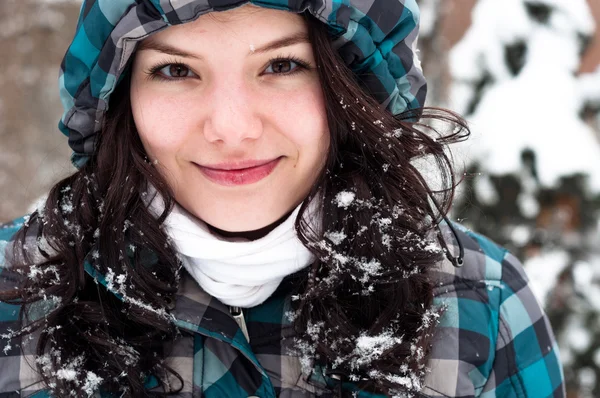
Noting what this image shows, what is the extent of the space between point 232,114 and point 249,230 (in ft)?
1.15

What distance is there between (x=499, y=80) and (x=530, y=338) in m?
1.79

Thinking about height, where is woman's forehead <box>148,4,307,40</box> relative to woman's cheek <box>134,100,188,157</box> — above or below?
above

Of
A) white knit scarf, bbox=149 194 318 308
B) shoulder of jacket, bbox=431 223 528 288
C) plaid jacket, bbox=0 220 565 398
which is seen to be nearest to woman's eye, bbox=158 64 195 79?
white knit scarf, bbox=149 194 318 308

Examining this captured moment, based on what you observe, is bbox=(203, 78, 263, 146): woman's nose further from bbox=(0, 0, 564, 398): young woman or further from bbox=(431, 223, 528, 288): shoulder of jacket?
bbox=(431, 223, 528, 288): shoulder of jacket

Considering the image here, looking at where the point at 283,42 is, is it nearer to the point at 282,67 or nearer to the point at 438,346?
the point at 282,67

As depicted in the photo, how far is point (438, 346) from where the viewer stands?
5.81 ft

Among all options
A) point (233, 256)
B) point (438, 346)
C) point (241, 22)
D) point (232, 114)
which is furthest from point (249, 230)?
point (438, 346)

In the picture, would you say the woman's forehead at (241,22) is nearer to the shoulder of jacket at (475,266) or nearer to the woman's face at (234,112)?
the woman's face at (234,112)

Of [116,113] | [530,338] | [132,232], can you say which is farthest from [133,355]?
[530,338]

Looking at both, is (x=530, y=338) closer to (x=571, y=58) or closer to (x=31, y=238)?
(x=31, y=238)

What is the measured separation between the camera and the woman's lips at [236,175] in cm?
157

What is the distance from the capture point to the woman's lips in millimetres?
1567

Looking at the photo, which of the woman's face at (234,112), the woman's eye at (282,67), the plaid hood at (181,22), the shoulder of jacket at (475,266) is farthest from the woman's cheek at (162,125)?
the shoulder of jacket at (475,266)

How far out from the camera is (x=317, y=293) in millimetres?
1683
